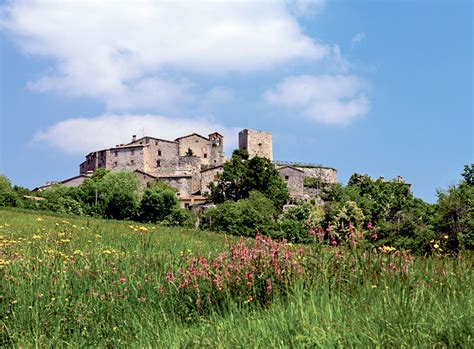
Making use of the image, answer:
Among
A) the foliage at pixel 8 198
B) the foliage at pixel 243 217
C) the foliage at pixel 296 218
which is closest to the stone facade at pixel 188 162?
the foliage at pixel 296 218

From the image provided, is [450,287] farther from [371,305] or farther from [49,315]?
[49,315]

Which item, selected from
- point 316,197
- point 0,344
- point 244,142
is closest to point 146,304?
point 0,344

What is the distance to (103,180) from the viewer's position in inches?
3617

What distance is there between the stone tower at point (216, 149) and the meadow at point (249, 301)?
10070 centimetres

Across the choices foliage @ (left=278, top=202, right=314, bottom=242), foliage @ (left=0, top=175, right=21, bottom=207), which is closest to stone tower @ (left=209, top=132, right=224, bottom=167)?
foliage @ (left=278, top=202, right=314, bottom=242)

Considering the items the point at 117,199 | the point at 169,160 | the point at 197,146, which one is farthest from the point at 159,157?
the point at 117,199

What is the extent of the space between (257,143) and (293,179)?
19.6 m

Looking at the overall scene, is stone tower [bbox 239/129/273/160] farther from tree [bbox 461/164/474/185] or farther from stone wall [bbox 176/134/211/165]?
tree [bbox 461/164/474/185]

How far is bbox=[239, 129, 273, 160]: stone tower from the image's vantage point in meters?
116

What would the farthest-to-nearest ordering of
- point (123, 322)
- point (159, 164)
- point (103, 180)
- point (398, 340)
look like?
point (159, 164)
point (103, 180)
point (123, 322)
point (398, 340)

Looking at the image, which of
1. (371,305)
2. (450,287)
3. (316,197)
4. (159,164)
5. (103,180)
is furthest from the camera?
(159,164)

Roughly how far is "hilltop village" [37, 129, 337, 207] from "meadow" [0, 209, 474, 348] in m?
85.4

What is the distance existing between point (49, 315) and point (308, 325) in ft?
13.2

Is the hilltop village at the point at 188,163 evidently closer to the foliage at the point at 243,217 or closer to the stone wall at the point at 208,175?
the stone wall at the point at 208,175
